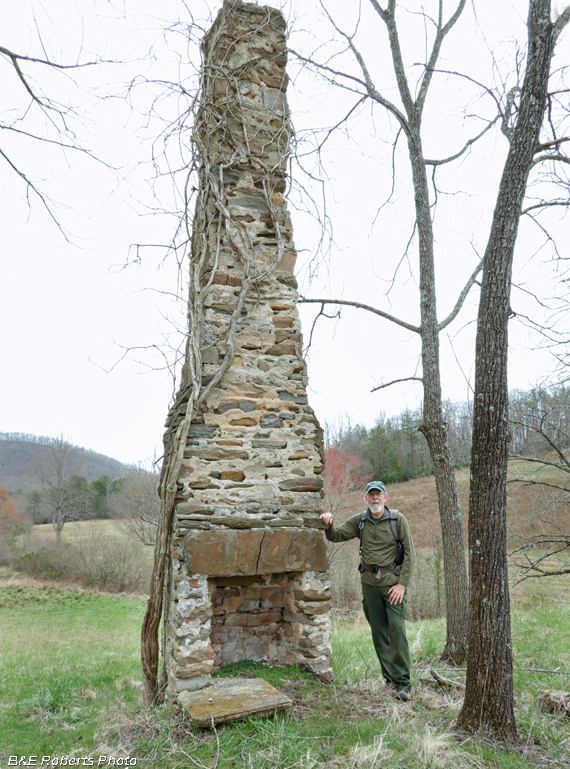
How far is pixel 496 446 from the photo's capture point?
3488mm

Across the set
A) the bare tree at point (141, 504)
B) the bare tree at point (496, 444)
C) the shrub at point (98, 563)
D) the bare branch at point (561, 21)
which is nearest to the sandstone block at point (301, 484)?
the bare tree at point (496, 444)

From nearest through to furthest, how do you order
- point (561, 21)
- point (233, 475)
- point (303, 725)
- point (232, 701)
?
point (303, 725) → point (232, 701) → point (561, 21) → point (233, 475)

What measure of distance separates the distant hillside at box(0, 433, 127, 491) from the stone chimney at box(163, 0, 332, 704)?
95.2 feet

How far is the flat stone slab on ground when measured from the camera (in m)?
3.39

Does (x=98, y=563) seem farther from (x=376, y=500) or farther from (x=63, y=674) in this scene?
(x=376, y=500)

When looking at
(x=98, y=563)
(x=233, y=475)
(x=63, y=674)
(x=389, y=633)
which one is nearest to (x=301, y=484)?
(x=233, y=475)

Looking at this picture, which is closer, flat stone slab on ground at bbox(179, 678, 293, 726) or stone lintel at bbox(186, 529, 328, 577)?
flat stone slab on ground at bbox(179, 678, 293, 726)

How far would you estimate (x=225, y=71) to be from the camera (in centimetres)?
488

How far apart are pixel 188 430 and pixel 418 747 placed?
2.66 meters

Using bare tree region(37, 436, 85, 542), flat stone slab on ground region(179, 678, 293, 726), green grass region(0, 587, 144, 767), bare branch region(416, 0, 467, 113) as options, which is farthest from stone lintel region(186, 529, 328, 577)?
bare tree region(37, 436, 85, 542)

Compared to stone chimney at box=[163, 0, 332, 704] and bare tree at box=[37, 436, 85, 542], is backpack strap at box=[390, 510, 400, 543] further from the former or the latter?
bare tree at box=[37, 436, 85, 542]

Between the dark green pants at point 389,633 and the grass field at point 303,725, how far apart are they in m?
0.17

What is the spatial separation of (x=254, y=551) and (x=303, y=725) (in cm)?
126

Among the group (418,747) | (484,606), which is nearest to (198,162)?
(484,606)
